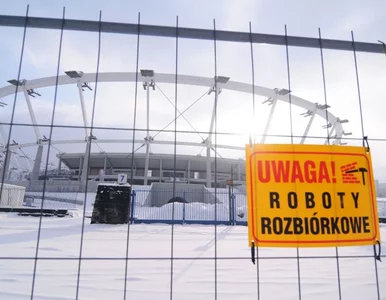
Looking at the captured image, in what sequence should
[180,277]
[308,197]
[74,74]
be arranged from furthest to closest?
1. [74,74]
2. [180,277]
3. [308,197]

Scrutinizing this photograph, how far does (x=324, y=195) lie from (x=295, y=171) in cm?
38

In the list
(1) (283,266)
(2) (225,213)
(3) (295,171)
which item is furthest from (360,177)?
(2) (225,213)

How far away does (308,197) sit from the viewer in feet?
8.14

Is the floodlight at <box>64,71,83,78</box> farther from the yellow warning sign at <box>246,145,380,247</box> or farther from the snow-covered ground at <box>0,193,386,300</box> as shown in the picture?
the yellow warning sign at <box>246,145,380,247</box>

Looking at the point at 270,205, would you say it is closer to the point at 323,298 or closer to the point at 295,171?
the point at 295,171

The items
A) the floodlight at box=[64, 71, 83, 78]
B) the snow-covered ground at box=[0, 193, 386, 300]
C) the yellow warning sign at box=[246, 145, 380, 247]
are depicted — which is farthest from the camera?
the floodlight at box=[64, 71, 83, 78]

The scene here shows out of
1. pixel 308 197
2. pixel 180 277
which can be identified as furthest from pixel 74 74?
pixel 308 197

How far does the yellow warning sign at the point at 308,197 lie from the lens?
7.98ft

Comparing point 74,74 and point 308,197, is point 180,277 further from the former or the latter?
point 74,74

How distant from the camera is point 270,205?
2.45 metres

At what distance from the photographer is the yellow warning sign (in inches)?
95.7

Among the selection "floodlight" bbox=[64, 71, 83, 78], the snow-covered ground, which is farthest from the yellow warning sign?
"floodlight" bbox=[64, 71, 83, 78]

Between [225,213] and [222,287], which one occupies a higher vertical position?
[225,213]

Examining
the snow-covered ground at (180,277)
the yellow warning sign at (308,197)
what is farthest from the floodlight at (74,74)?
the yellow warning sign at (308,197)
